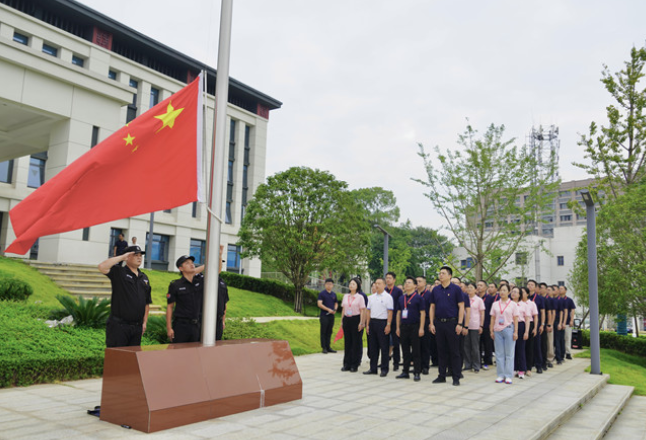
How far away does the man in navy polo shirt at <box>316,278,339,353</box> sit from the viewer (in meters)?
13.4

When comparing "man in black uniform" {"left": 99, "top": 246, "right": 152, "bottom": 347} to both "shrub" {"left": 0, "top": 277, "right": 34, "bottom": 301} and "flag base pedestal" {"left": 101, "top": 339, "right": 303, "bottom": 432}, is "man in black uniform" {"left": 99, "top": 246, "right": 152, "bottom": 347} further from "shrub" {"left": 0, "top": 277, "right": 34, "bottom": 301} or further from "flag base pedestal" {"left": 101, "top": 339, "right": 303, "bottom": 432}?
"shrub" {"left": 0, "top": 277, "right": 34, "bottom": 301}

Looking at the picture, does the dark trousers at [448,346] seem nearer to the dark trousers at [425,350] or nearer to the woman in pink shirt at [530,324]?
the dark trousers at [425,350]

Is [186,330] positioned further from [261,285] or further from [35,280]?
[261,285]

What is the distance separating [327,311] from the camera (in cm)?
1345

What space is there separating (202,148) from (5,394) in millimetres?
4430

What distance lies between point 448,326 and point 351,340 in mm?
2362

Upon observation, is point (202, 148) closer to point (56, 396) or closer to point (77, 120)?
point (56, 396)

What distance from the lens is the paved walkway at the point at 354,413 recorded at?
16.7 ft

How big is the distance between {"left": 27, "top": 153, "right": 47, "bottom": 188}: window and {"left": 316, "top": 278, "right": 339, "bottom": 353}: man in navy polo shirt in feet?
70.7

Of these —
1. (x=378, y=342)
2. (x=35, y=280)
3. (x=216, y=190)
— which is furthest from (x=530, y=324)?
(x=35, y=280)

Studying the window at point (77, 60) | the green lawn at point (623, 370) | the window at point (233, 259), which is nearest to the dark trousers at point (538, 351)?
the green lawn at point (623, 370)

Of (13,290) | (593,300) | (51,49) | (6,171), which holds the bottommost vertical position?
(13,290)

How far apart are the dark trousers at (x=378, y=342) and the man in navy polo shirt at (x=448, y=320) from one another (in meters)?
1.11

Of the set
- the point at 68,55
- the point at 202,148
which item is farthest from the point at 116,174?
the point at 68,55
